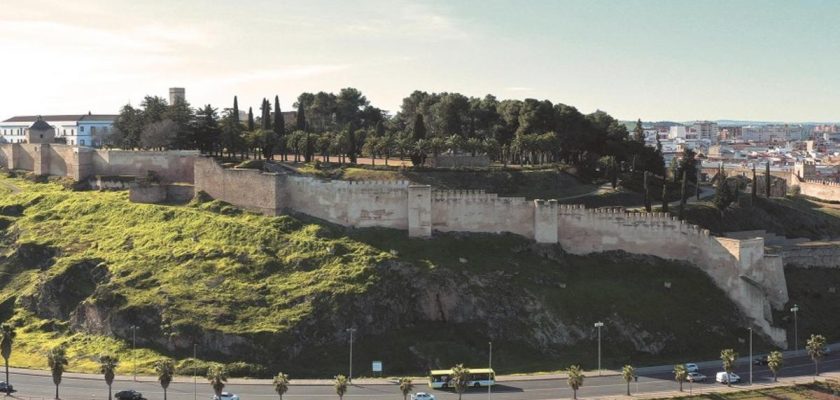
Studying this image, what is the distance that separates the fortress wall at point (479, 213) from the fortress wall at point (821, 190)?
56.1m

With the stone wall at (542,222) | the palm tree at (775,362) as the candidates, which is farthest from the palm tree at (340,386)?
the palm tree at (775,362)

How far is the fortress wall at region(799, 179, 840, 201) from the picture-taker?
10194 cm

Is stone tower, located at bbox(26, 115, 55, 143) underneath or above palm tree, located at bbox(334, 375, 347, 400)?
above

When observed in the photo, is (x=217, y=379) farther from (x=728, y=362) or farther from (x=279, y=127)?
(x=279, y=127)

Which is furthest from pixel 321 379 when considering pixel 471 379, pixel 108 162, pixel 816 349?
pixel 108 162

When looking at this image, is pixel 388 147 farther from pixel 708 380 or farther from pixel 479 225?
pixel 708 380

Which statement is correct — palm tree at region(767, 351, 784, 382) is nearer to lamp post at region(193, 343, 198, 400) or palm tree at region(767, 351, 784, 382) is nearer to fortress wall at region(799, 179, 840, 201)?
lamp post at region(193, 343, 198, 400)

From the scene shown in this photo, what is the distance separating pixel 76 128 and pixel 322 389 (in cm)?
8076

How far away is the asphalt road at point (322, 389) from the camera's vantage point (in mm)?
43625

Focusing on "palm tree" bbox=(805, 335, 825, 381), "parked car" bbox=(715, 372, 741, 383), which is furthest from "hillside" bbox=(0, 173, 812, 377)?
"palm tree" bbox=(805, 335, 825, 381)

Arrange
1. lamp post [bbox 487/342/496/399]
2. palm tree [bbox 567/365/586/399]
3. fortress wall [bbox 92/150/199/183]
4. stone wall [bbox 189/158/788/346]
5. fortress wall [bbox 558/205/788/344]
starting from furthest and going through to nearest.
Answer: fortress wall [bbox 92/150/199/183] < stone wall [bbox 189/158/788/346] < fortress wall [bbox 558/205/788/344] < lamp post [bbox 487/342/496/399] < palm tree [bbox 567/365/586/399]

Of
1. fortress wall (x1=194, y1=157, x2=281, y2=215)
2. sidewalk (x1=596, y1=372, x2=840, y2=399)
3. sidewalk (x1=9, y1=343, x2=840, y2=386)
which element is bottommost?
sidewalk (x1=596, y1=372, x2=840, y2=399)

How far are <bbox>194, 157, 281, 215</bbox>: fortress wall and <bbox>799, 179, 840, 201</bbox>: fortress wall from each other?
67412 millimetres

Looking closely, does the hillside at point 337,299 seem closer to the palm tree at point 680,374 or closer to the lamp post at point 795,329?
the lamp post at point 795,329
